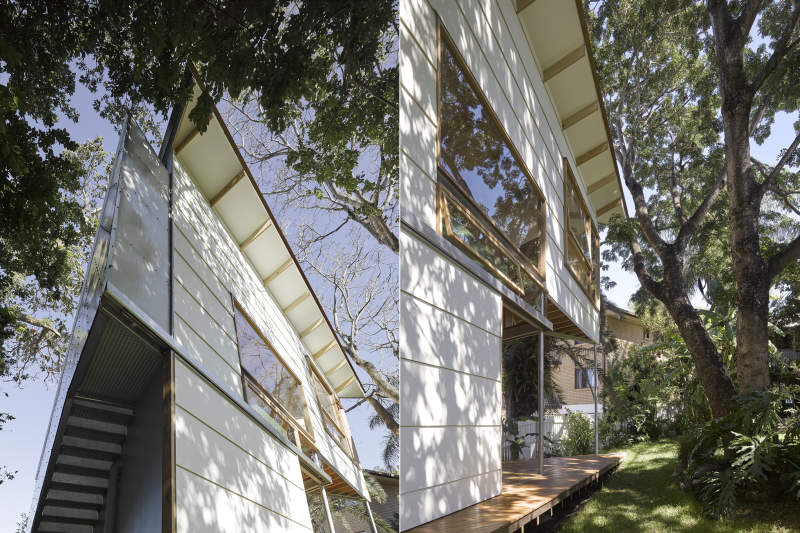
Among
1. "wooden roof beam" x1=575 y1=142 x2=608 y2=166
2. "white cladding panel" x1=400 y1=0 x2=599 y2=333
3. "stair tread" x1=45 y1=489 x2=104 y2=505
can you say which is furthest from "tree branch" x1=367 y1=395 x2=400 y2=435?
"wooden roof beam" x1=575 y1=142 x2=608 y2=166

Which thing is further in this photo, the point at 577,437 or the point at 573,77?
the point at 577,437

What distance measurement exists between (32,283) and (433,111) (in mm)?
3722

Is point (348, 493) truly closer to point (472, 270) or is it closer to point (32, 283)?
point (472, 270)

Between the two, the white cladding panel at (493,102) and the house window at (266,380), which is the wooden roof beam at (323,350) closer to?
the house window at (266,380)

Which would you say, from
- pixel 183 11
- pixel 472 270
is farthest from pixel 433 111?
pixel 183 11

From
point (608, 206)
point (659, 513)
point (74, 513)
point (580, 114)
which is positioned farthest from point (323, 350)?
point (608, 206)

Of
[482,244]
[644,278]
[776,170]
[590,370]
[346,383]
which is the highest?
[776,170]

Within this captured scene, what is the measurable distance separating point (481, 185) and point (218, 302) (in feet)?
9.02

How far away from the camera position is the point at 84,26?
13.9 feet

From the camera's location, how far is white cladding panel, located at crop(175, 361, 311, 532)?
→ 2008 mm

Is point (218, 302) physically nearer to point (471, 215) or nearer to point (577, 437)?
point (471, 215)

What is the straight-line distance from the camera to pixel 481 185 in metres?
4.52

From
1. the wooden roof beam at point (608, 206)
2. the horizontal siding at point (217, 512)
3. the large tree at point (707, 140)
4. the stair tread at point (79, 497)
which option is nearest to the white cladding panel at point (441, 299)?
the horizontal siding at point (217, 512)

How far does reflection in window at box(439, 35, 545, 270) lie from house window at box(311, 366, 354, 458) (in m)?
2.00
